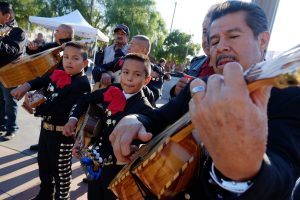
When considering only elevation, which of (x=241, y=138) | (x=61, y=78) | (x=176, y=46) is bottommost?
(x=176, y=46)

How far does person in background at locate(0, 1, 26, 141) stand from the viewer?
4156 mm

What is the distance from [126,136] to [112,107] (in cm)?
127

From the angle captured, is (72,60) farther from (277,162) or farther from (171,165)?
(277,162)

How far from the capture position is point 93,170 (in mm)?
2459

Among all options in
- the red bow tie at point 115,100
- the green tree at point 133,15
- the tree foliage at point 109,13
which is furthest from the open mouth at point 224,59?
the green tree at point 133,15

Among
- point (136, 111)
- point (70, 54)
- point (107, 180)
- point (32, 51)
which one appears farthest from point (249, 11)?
point (32, 51)

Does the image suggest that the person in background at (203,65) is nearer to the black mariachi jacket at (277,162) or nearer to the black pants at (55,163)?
the black pants at (55,163)

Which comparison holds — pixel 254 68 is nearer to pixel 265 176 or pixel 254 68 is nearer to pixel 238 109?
pixel 238 109

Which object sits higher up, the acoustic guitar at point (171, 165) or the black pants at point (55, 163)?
the acoustic guitar at point (171, 165)

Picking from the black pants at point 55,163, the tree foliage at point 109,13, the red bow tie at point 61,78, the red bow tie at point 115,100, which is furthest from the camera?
the tree foliage at point 109,13

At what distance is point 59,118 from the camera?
10.2 ft

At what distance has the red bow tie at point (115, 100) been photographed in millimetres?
2529

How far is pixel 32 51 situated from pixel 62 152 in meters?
2.35

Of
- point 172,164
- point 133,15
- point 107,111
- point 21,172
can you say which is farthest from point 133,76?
point 133,15
